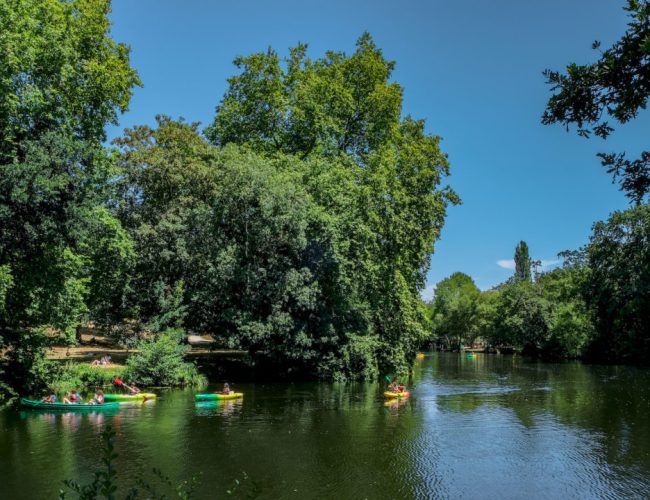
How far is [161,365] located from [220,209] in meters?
10.6

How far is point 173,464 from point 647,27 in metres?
16.2

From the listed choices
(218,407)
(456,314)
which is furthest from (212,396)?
(456,314)

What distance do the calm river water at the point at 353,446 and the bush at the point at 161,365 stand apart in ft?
7.59

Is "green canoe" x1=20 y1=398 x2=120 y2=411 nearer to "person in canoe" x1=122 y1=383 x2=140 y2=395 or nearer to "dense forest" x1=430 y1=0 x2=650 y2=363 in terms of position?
"person in canoe" x1=122 y1=383 x2=140 y2=395

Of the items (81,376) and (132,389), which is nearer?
(132,389)

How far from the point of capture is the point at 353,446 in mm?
19406

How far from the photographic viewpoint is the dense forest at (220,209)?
Answer: 76.4ft

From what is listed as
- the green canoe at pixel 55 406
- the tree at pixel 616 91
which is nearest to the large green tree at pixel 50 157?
the green canoe at pixel 55 406

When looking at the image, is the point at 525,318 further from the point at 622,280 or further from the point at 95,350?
the point at 95,350

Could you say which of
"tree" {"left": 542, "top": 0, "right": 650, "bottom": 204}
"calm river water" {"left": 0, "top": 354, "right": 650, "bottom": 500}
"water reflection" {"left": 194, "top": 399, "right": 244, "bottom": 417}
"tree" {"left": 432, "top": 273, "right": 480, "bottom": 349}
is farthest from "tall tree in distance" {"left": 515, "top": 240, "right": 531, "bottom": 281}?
"tree" {"left": 542, "top": 0, "right": 650, "bottom": 204}

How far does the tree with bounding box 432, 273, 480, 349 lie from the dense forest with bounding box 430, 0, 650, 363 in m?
0.23

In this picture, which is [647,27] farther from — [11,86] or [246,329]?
[246,329]

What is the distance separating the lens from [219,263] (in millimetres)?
35375

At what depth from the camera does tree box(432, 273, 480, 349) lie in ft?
376
